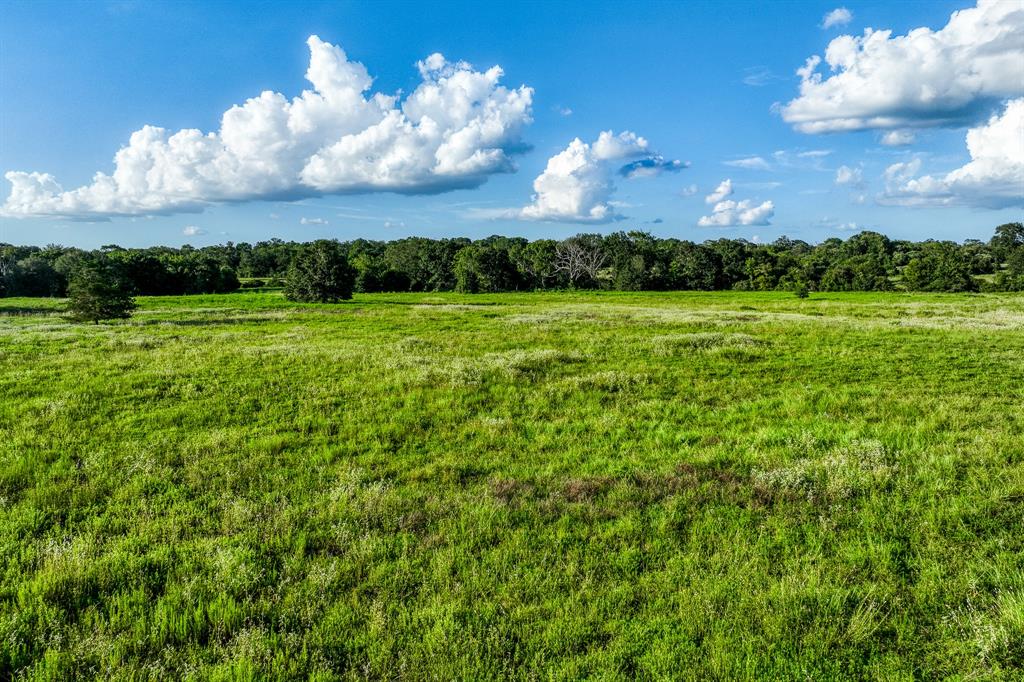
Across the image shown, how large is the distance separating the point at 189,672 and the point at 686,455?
851cm

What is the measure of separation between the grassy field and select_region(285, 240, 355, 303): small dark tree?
212ft

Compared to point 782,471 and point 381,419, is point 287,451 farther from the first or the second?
point 782,471

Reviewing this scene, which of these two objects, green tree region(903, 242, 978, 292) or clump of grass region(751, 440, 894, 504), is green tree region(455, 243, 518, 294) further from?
clump of grass region(751, 440, 894, 504)

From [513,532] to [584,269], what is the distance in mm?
135591

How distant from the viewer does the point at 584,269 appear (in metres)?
139

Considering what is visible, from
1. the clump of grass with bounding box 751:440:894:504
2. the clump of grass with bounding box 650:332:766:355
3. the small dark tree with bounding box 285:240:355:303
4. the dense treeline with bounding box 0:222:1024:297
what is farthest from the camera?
the dense treeline with bounding box 0:222:1024:297

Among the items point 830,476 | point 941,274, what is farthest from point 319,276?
point 941,274

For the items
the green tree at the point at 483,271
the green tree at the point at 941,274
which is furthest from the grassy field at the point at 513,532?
the green tree at the point at 941,274

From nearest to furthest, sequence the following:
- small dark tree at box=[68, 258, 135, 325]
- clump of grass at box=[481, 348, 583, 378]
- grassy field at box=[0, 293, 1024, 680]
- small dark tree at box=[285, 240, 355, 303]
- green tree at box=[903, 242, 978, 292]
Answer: grassy field at box=[0, 293, 1024, 680] → clump of grass at box=[481, 348, 583, 378] → small dark tree at box=[68, 258, 135, 325] → small dark tree at box=[285, 240, 355, 303] → green tree at box=[903, 242, 978, 292]

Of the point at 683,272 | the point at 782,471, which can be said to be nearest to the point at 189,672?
the point at 782,471

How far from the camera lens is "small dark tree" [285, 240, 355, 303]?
77688mm

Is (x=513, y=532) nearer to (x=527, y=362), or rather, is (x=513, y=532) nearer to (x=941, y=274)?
(x=527, y=362)

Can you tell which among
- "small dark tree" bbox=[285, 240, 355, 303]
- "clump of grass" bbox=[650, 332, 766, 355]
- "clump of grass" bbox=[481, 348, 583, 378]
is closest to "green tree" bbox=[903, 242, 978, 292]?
"clump of grass" bbox=[650, 332, 766, 355]

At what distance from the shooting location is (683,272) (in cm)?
13550
